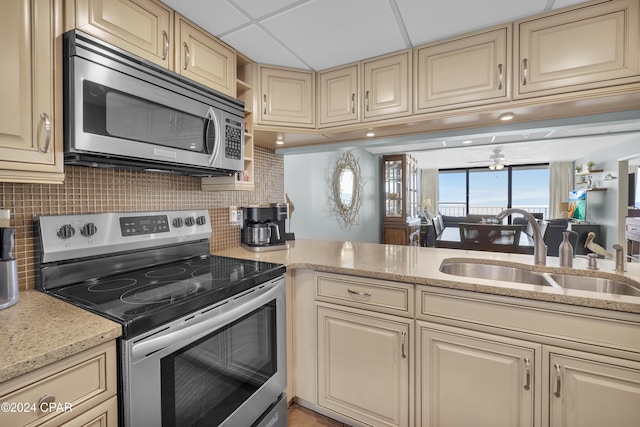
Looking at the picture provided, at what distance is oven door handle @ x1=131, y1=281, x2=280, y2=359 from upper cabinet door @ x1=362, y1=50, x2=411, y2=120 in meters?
1.28

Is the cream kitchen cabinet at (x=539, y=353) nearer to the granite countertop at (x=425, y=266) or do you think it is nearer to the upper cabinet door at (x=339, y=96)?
the granite countertop at (x=425, y=266)

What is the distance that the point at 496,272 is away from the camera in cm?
169

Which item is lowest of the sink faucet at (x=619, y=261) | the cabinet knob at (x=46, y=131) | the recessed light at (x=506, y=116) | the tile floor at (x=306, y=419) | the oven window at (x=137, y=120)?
the tile floor at (x=306, y=419)

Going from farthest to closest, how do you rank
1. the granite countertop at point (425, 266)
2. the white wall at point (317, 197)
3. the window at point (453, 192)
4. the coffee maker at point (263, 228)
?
1. the window at point (453, 192)
2. the white wall at point (317, 197)
3. the coffee maker at point (263, 228)
4. the granite countertop at point (425, 266)

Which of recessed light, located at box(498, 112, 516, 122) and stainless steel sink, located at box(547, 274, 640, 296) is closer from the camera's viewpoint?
stainless steel sink, located at box(547, 274, 640, 296)

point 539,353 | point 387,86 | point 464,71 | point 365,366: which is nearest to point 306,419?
point 365,366

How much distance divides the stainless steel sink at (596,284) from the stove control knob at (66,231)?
225 cm

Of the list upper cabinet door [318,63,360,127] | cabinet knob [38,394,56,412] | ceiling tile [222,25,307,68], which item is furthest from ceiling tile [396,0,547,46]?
cabinet knob [38,394,56,412]

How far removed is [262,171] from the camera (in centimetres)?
244

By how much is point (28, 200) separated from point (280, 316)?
1.18 metres

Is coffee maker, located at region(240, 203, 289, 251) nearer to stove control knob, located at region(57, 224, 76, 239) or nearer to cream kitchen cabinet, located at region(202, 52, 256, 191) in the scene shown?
cream kitchen cabinet, located at region(202, 52, 256, 191)

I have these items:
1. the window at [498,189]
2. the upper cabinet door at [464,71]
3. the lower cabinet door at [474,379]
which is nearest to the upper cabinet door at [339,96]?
the upper cabinet door at [464,71]

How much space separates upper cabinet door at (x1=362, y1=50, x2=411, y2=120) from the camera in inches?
69.9

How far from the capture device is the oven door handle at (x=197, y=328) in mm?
885
